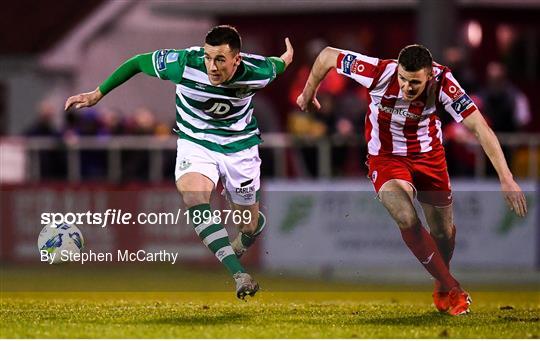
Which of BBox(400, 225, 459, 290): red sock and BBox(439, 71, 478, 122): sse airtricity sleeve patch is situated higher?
BBox(439, 71, 478, 122): sse airtricity sleeve patch

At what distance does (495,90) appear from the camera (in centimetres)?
2192

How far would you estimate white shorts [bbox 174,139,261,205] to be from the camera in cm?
1364

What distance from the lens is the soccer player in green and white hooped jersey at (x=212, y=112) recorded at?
13422 mm

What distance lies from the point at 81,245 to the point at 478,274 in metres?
8.53

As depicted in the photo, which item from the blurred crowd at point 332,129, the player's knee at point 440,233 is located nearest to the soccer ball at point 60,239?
the player's knee at point 440,233

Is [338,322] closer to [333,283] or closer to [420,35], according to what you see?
[333,283]

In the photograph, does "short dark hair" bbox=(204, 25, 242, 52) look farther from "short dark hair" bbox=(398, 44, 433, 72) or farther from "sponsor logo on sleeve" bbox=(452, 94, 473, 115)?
"sponsor logo on sleeve" bbox=(452, 94, 473, 115)

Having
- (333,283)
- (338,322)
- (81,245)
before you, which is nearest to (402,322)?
(338,322)

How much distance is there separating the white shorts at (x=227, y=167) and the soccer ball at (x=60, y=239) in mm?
1092

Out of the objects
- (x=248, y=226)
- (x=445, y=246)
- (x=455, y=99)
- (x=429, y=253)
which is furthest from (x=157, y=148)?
(x=455, y=99)

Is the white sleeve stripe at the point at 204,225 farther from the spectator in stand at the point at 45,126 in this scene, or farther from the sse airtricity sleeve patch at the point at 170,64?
the spectator in stand at the point at 45,126

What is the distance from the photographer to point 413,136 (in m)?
14.1

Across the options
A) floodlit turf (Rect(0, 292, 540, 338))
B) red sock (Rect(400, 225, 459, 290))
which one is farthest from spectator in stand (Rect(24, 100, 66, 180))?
red sock (Rect(400, 225, 459, 290))

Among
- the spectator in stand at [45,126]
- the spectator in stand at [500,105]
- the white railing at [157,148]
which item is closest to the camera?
the spectator in stand at [500,105]
